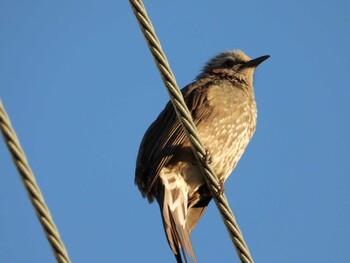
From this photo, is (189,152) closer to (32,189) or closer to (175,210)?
(175,210)

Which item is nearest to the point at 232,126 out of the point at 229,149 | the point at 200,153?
the point at 229,149

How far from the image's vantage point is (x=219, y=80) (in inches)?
299

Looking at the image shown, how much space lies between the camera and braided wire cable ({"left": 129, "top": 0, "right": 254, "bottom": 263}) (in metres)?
4.01

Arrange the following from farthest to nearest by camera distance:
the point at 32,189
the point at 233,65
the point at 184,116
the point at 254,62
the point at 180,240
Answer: the point at 233,65 < the point at 254,62 < the point at 180,240 < the point at 184,116 < the point at 32,189

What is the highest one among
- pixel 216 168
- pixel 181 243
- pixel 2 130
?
pixel 2 130

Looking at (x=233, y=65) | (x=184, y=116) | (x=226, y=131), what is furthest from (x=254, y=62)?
(x=184, y=116)

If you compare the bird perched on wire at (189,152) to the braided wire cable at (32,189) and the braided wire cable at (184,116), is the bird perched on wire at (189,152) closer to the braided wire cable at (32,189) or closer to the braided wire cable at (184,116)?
the braided wire cable at (184,116)

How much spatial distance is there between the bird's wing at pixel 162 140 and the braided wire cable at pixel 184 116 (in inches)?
59.2

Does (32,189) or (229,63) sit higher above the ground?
(229,63)

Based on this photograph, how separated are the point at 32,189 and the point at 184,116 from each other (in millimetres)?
1640

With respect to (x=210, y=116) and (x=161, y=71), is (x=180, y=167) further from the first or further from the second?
(x=161, y=71)

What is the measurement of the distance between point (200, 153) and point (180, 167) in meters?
1.96

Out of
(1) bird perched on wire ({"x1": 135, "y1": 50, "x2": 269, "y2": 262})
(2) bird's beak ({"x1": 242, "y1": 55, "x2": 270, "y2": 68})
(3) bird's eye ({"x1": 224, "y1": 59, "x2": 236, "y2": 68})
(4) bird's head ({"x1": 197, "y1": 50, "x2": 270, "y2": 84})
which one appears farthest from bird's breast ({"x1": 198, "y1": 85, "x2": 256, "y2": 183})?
(3) bird's eye ({"x1": 224, "y1": 59, "x2": 236, "y2": 68})

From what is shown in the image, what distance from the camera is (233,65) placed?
8328 mm
